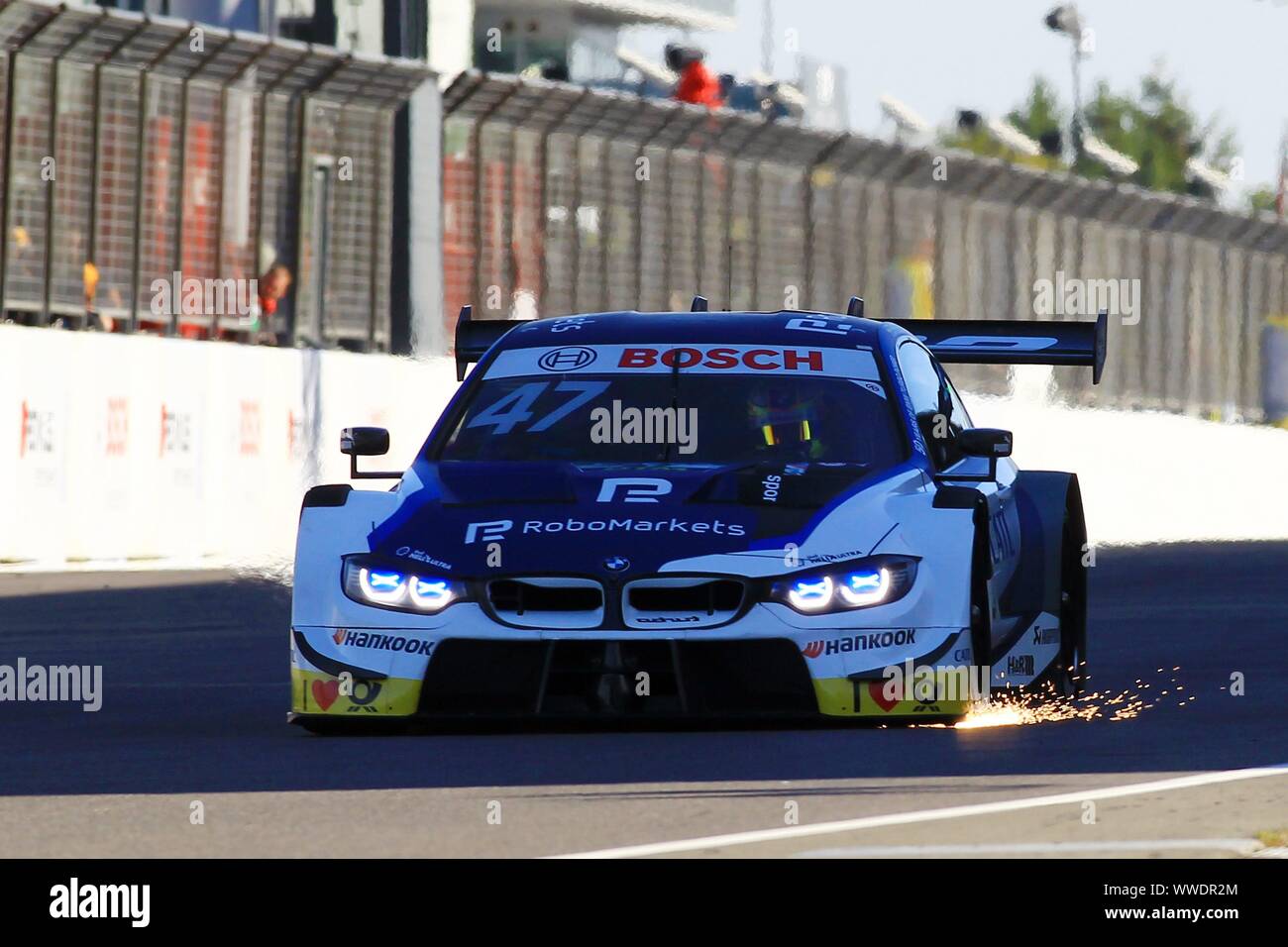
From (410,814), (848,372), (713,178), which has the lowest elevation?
(410,814)

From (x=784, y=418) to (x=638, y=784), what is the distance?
2601mm

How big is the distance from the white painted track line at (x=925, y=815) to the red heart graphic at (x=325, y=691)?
275 cm

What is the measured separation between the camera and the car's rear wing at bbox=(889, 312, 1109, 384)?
1251 centimetres

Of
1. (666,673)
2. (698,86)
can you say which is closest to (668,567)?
(666,673)

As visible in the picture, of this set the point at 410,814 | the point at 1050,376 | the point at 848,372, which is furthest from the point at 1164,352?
the point at 410,814

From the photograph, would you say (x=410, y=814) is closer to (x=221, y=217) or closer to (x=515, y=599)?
(x=515, y=599)

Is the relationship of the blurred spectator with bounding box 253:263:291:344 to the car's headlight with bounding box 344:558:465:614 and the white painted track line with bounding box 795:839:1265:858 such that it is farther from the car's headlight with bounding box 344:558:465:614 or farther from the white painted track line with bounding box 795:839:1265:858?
the white painted track line with bounding box 795:839:1265:858

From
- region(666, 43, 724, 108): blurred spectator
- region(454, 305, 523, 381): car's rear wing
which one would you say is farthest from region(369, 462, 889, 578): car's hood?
region(666, 43, 724, 108): blurred spectator

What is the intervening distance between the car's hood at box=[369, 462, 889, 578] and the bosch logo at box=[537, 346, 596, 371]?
878 millimetres

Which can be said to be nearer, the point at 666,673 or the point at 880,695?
the point at 666,673

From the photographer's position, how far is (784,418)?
10914 mm

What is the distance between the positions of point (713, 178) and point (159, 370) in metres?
12.1

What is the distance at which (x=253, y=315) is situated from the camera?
29891 mm

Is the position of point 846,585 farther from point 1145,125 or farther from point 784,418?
point 1145,125
